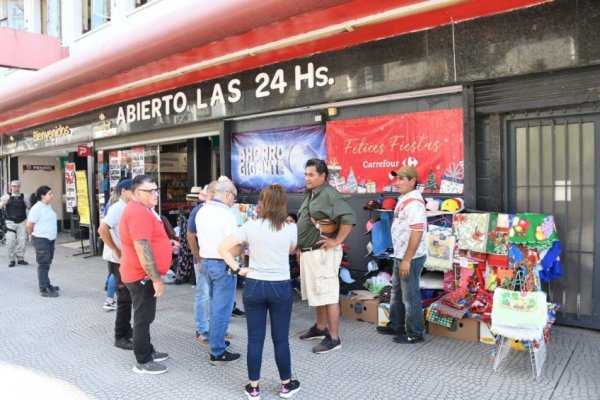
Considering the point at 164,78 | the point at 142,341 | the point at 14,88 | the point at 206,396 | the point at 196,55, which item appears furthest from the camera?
the point at 14,88

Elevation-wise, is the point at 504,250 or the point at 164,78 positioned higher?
the point at 164,78

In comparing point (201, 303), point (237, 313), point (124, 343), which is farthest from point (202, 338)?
point (237, 313)

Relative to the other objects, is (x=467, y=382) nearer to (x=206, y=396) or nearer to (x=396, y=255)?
(x=396, y=255)

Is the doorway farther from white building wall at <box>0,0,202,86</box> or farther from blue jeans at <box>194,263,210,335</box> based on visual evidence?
white building wall at <box>0,0,202,86</box>

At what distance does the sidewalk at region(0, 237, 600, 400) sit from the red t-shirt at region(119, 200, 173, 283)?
0.91 meters

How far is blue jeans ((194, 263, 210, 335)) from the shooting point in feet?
16.2

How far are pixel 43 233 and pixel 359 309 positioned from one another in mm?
4816

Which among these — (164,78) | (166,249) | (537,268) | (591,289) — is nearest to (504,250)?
(537,268)

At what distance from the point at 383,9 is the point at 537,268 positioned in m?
3.17

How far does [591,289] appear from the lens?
4945 mm

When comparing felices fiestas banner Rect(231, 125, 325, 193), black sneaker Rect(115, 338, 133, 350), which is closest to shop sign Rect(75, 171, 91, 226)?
felices fiestas banner Rect(231, 125, 325, 193)

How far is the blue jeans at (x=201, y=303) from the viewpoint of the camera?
16.2ft

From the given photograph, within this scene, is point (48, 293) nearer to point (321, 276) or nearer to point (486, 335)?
point (321, 276)

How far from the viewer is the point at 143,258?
3965 millimetres
